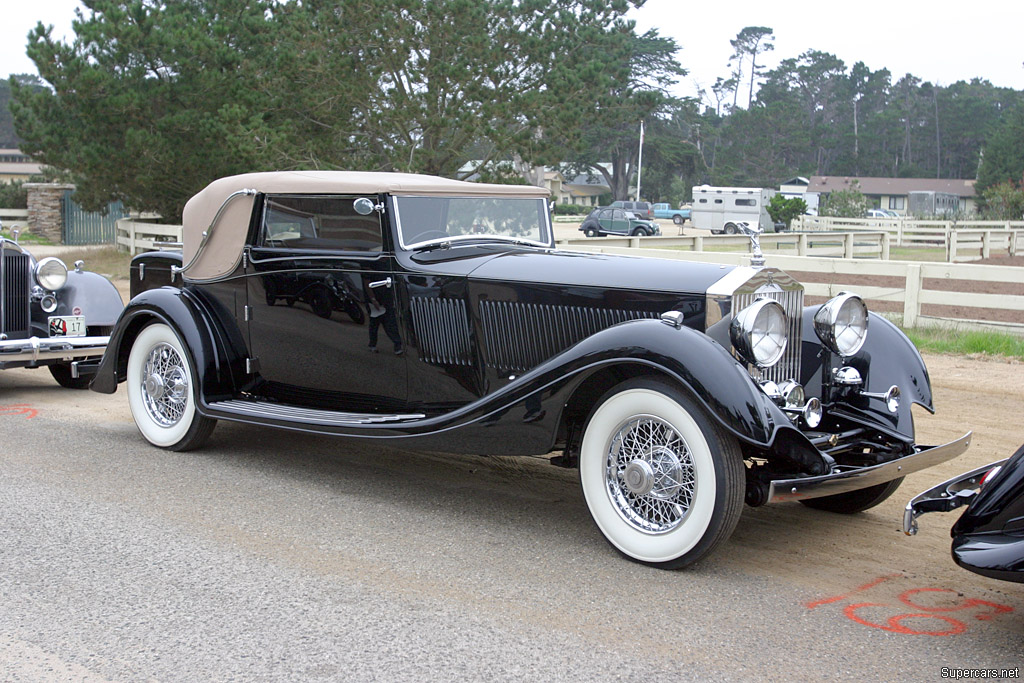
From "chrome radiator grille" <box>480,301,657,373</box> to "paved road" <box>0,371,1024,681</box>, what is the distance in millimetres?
780

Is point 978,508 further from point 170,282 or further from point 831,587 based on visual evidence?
point 170,282

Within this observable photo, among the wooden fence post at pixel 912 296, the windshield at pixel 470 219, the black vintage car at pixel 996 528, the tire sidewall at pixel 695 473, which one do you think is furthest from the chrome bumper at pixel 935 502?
the wooden fence post at pixel 912 296

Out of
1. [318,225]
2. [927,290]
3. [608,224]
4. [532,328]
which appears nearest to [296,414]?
[318,225]

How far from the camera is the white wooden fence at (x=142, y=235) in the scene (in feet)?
62.7

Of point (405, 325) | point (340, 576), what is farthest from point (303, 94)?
point (340, 576)

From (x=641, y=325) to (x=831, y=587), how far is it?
130cm

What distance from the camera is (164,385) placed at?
5.96 metres

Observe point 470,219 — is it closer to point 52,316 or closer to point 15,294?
point 52,316

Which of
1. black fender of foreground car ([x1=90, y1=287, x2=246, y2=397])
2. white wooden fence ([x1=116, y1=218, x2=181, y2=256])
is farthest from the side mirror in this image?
white wooden fence ([x1=116, y1=218, x2=181, y2=256])

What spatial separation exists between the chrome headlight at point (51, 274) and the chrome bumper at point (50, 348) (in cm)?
55

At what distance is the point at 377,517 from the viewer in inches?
183

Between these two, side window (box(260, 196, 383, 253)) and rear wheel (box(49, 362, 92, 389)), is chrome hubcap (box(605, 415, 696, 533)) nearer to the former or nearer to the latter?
side window (box(260, 196, 383, 253))

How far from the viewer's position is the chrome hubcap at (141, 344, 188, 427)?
588cm

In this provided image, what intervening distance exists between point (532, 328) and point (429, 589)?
1.46m
